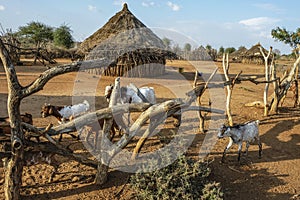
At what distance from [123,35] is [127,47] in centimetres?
135

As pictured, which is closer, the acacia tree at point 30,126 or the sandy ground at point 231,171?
the acacia tree at point 30,126

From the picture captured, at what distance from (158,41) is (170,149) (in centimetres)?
1509

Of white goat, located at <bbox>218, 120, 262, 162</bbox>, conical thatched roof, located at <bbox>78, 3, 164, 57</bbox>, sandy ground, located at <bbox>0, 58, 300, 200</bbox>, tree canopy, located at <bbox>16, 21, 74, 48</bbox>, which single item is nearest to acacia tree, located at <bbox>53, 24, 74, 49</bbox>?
tree canopy, located at <bbox>16, 21, 74, 48</bbox>

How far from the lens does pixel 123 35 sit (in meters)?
18.2

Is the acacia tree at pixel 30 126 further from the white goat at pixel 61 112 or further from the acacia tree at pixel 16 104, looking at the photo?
the white goat at pixel 61 112

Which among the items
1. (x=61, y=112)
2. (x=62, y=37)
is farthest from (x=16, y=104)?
(x=62, y=37)

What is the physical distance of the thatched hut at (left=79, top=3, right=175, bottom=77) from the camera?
17.3 meters

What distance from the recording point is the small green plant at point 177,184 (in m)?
4.18

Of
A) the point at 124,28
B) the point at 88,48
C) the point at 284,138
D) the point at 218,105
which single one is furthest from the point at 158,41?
the point at 284,138

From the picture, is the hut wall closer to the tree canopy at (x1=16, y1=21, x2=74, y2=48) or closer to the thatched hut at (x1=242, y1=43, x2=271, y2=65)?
the thatched hut at (x1=242, y1=43, x2=271, y2=65)

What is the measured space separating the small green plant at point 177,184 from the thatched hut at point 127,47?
12.9 meters

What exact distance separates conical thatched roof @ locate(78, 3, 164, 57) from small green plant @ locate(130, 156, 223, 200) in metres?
13.8

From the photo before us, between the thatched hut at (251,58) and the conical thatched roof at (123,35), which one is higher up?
the conical thatched roof at (123,35)

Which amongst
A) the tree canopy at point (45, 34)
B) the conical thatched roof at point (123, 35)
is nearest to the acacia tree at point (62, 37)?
the tree canopy at point (45, 34)
